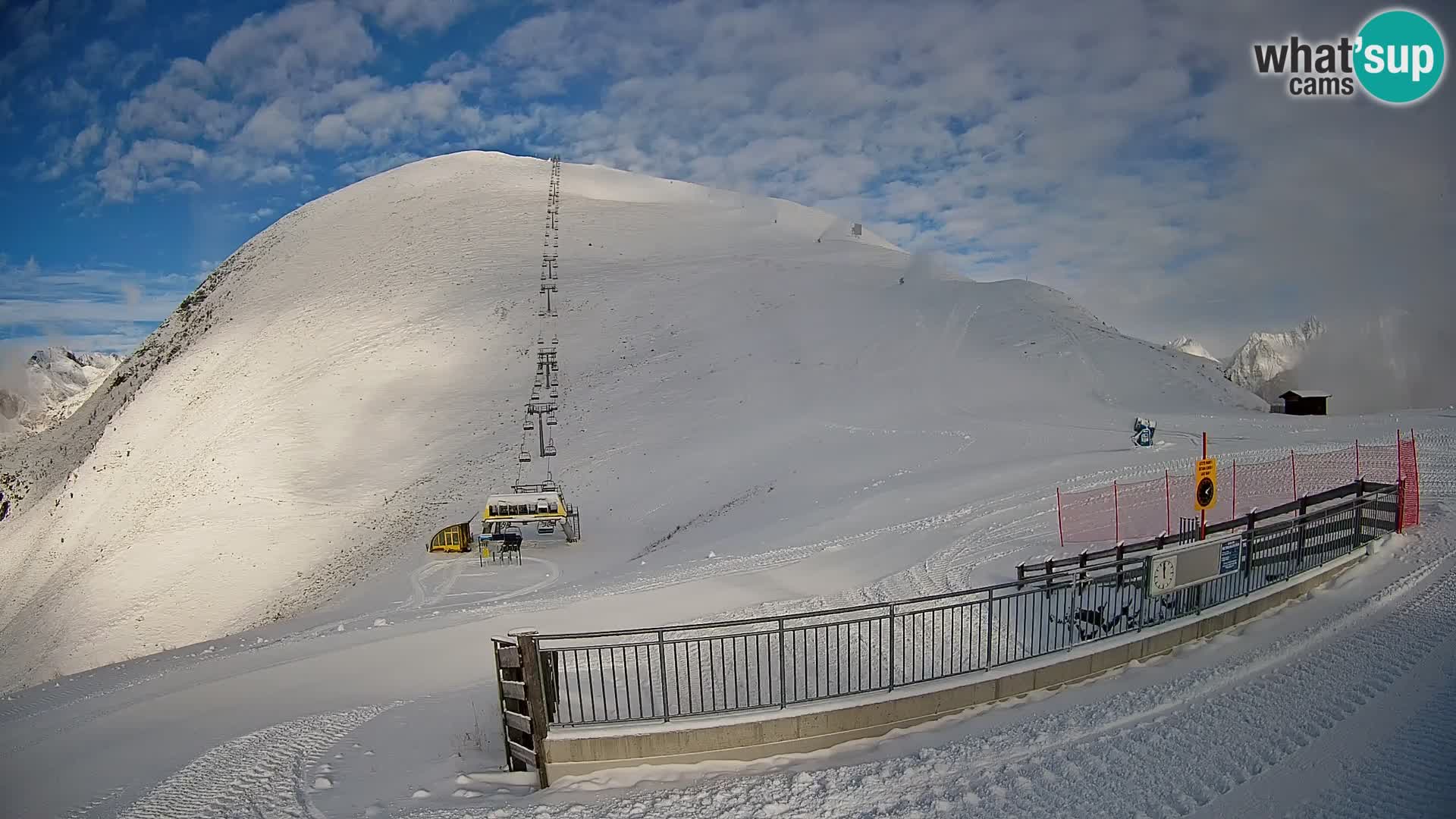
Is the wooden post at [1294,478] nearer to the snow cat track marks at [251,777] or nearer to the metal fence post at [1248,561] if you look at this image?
the metal fence post at [1248,561]

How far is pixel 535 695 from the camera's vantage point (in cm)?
866

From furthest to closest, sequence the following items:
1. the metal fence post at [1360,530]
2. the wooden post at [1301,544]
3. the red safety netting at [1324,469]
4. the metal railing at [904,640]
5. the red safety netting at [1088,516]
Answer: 1. the red safety netting at [1324,469]
2. the red safety netting at [1088,516]
3. the metal fence post at [1360,530]
4. the wooden post at [1301,544]
5. the metal railing at [904,640]

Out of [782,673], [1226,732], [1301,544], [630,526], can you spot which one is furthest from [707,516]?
[1226,732]

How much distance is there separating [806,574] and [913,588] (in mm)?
3044

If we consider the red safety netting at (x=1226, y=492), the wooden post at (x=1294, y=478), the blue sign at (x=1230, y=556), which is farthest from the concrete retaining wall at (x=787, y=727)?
the wooden post at (x=1294, y=478)

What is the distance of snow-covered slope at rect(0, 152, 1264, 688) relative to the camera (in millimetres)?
32625

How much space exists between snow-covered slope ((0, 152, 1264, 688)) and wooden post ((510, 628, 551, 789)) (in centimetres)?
1499

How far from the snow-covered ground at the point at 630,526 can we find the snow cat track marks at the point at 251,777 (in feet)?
0.18

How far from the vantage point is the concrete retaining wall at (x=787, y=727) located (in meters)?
8.48

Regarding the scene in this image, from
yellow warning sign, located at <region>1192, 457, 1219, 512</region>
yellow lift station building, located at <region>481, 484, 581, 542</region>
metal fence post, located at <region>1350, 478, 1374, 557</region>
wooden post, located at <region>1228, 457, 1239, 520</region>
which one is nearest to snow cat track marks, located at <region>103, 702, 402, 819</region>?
yellow warning sign, located at <region>1192, 457, 1219, 512</region>

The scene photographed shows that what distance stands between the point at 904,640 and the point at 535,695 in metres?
4.41

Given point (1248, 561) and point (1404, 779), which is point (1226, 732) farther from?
point (1248, 561)

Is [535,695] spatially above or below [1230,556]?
below

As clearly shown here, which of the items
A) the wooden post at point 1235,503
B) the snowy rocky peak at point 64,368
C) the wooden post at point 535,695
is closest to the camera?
the wooden post at point 535,695
